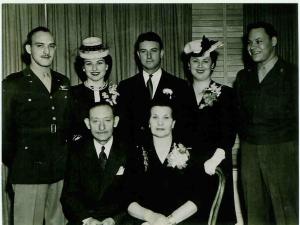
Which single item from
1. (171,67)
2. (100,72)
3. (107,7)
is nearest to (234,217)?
(171,67)

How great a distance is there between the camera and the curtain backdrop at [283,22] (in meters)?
1.96

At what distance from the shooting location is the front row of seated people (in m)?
1.64

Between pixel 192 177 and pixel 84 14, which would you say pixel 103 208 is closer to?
pixel 192 177

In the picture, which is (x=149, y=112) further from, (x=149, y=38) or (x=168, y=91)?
(x=149, y=38)

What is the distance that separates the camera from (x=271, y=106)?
184cm

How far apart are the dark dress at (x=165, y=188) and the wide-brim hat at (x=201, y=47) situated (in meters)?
0.59

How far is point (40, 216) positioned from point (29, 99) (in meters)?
0.60

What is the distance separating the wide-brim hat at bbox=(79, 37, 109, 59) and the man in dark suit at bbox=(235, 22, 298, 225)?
2.53 ft

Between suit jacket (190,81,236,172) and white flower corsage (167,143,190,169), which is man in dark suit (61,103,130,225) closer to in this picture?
white flower corsage (167,143,190,169)

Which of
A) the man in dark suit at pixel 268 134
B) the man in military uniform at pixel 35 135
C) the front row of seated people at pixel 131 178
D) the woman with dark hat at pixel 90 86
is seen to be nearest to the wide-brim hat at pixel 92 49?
the woman with dark hat at pixel 90 86

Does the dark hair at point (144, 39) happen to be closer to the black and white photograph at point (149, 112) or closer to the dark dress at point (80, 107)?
the black and white photograph at point (149, 112)

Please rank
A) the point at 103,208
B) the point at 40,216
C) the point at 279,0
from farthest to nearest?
the point at 279,0
the point at 40,216
the point at 103,208

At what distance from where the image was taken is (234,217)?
184cm

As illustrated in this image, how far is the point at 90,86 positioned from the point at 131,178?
1.80ft
